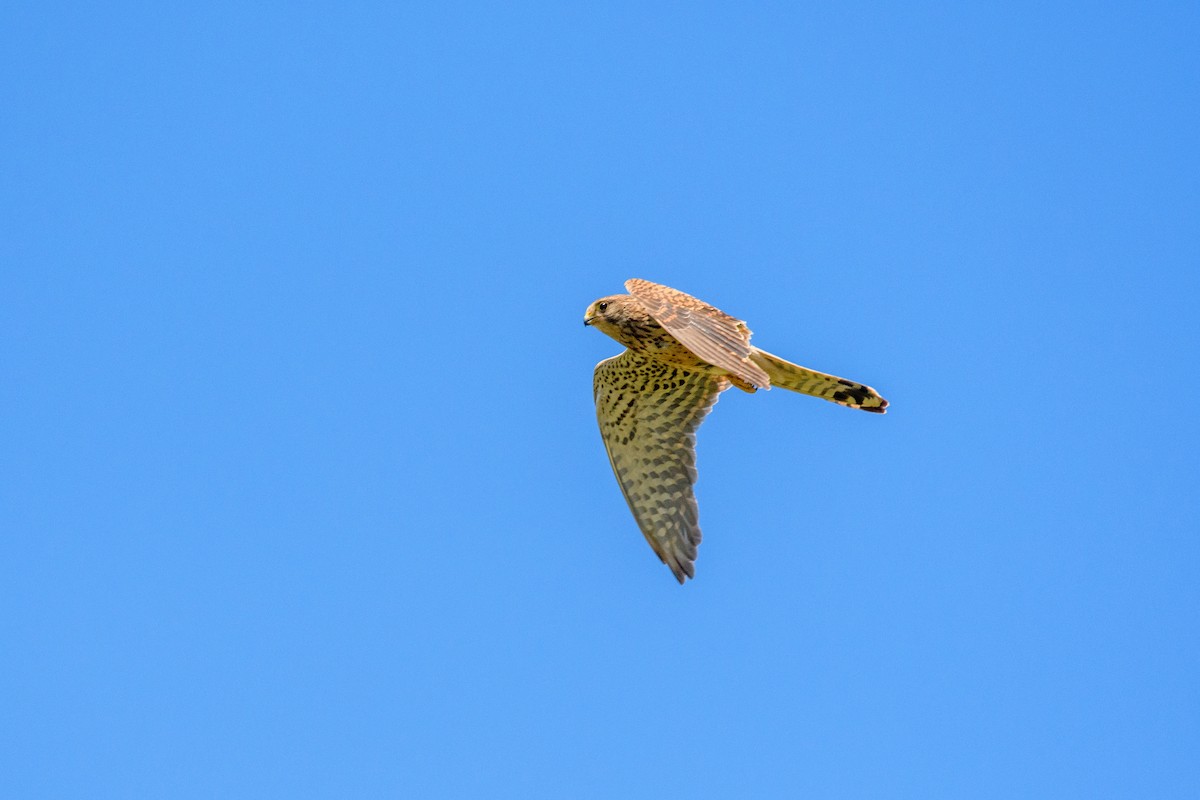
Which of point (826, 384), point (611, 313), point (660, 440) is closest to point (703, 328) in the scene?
point (611, 313)

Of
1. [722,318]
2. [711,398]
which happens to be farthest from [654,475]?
[722,318]

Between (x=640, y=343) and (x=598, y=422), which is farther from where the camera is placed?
(x=598, y=422)

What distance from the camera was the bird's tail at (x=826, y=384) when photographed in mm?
11898

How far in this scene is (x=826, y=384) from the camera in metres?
12.0

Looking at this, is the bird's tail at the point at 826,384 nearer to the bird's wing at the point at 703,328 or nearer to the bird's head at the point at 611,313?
the bird's wing at the point at 703,328

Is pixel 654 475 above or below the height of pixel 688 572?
above

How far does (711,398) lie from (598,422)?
1.05m

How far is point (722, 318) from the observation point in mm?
11828

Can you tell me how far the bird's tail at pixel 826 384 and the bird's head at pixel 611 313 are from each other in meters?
1.00

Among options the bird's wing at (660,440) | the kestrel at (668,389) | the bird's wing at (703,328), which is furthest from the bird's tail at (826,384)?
→ the bird's wing at (660,440)

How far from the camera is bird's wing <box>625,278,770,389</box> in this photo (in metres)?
11.0

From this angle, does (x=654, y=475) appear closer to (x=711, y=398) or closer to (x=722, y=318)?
(x=711, y=398)

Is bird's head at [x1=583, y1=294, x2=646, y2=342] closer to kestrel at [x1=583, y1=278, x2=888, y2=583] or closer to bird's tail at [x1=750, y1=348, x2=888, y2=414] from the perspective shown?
kestrel at [x1=583, y1=278, x2=888, y2=583]

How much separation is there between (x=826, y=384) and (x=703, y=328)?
1.18 metres
